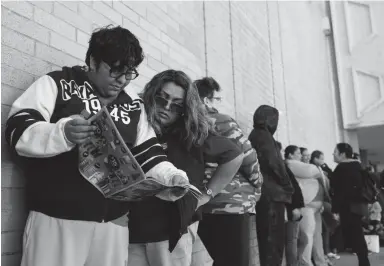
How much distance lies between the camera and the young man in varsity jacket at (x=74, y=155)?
3.28ft

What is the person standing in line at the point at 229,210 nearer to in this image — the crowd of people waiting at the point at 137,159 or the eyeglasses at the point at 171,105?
the crowd of people waiting at the point at 137,159

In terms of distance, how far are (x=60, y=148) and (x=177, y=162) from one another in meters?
0.53

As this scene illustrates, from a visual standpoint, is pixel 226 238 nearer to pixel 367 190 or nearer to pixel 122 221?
pixel 122 221

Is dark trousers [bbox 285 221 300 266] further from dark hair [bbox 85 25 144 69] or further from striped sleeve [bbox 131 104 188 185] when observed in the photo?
dark hair [bbox 85 25 144 69]

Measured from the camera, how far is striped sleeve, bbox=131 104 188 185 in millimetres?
1161

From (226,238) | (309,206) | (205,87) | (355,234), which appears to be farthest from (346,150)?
(226,238)

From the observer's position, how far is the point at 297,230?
3328mm

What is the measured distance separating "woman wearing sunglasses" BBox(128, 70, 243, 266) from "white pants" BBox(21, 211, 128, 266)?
185 millimetres

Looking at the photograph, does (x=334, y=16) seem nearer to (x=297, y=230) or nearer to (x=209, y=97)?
(x=297, y=230)

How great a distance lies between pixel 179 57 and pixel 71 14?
1.07m

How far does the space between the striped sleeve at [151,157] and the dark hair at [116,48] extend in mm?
224

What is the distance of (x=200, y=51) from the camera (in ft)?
10.0

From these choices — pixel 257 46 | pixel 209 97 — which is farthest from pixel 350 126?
pixel 209 97

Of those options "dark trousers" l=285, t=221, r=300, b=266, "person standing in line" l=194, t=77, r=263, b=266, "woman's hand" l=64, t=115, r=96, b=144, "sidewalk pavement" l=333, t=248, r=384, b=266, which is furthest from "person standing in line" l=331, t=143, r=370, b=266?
"woman's hand" l=64, t=115, r=96, b=144
